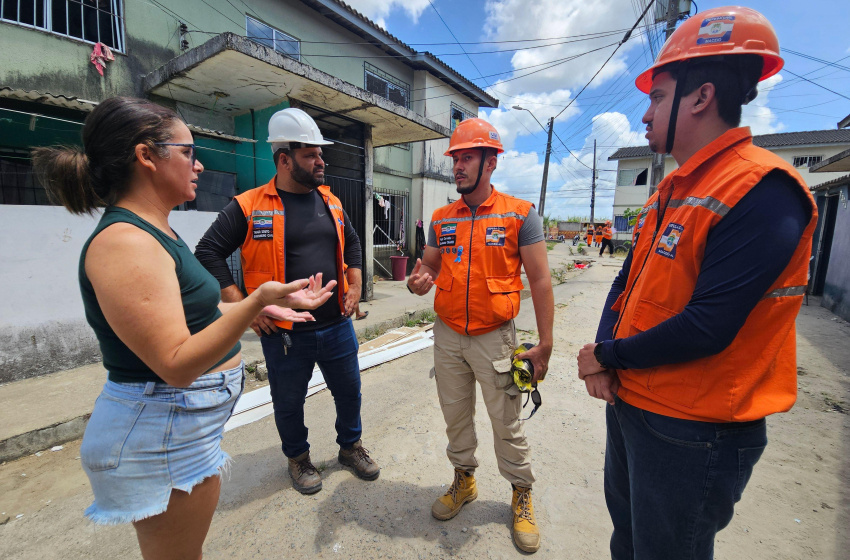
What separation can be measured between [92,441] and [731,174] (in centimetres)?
193

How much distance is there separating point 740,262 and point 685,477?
63cm

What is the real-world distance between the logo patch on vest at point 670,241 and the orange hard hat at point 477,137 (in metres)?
1.18

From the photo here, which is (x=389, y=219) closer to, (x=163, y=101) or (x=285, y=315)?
(x=163, y=101)

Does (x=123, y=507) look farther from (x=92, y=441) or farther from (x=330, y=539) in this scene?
(x=330, y=539)

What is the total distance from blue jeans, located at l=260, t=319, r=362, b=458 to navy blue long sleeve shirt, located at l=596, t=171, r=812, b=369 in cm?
190

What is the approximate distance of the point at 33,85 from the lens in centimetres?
441

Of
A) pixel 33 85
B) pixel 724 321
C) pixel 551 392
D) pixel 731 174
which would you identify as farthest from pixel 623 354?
pixel 33 85

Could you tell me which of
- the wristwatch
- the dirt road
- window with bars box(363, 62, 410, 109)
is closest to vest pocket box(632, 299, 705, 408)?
the wristwatch

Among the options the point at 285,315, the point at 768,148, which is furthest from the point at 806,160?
the point at 285,315

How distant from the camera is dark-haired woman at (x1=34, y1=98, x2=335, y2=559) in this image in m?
1.03

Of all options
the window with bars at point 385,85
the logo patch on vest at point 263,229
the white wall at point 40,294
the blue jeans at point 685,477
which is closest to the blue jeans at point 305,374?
the logo patch on vest at point 263,229

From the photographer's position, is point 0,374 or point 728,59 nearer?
point 728,59

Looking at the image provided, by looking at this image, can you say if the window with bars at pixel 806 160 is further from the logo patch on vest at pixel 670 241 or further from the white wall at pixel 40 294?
the white wall at pixel 40 294

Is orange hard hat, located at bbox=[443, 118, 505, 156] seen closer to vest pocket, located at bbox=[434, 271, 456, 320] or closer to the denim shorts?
vest pocket, located at bbox=[434, 271, 456, 320]
